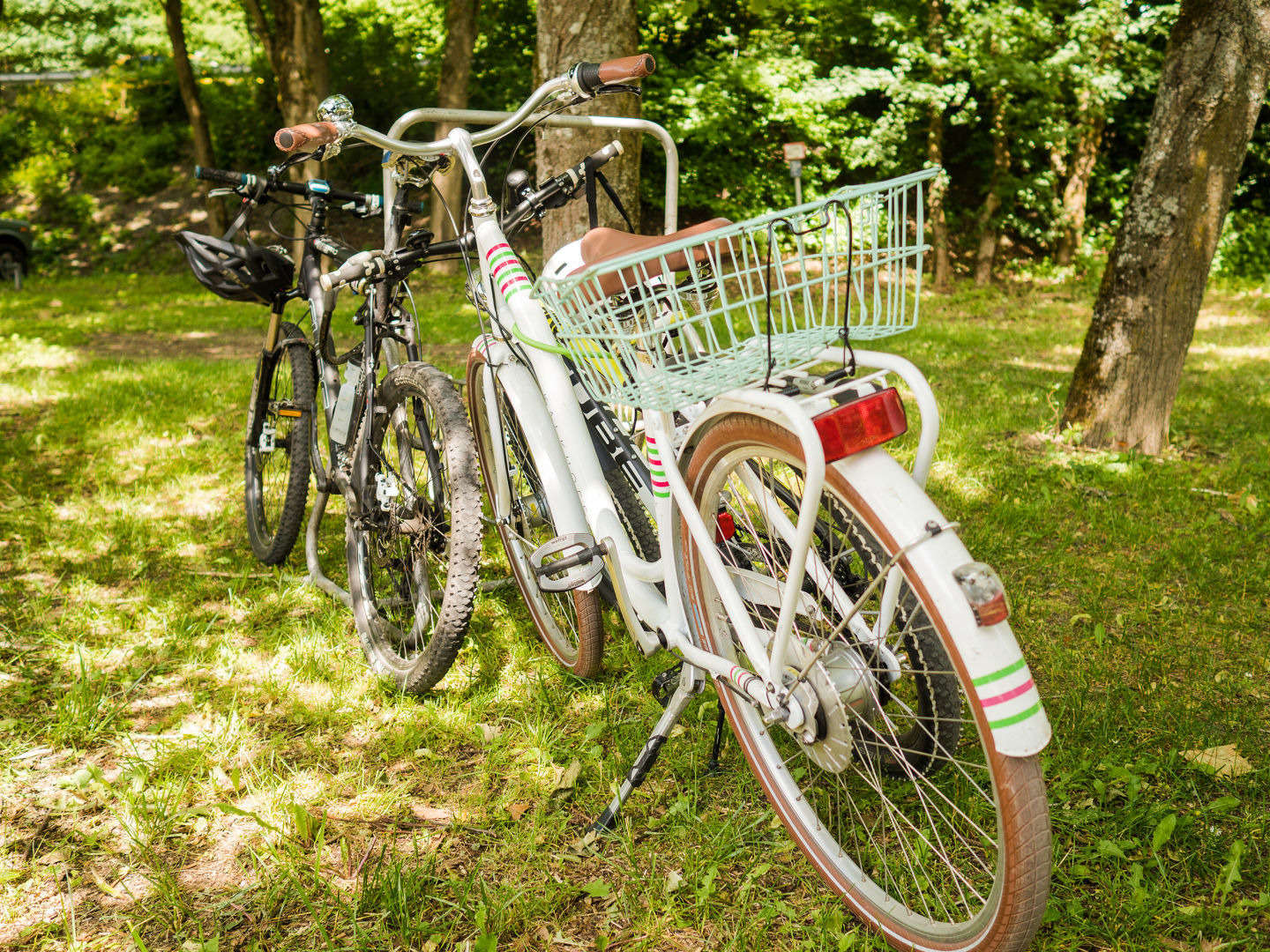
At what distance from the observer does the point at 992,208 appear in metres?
11.3

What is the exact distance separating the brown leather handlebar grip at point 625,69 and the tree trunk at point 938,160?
907 centimetres

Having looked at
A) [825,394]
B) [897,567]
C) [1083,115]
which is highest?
[1083,115]

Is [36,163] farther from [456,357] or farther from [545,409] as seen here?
[545,409]

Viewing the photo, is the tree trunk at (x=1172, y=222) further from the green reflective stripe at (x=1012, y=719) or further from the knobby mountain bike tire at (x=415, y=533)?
the green reflective stripe at (x=1012, y=719)

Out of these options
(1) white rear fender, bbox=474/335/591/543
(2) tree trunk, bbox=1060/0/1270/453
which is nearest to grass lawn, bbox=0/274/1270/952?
(2) tree trunk, bbox=1060/0/1270/453

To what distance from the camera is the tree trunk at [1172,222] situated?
409 centimetres

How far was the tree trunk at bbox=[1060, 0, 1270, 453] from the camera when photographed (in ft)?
13.4

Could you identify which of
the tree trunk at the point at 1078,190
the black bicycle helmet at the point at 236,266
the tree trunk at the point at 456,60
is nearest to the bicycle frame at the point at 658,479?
the black bicycle helmet at the point at 236,266

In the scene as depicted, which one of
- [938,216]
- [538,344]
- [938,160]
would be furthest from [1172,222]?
[938,160]

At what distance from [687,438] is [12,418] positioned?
17.8 ft

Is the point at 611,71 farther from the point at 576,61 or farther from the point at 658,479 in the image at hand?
the point at 576,61

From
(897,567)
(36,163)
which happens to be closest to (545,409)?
(897,567)

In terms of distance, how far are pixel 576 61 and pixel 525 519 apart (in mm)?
2353

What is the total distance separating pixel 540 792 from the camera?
2422 millimetres
